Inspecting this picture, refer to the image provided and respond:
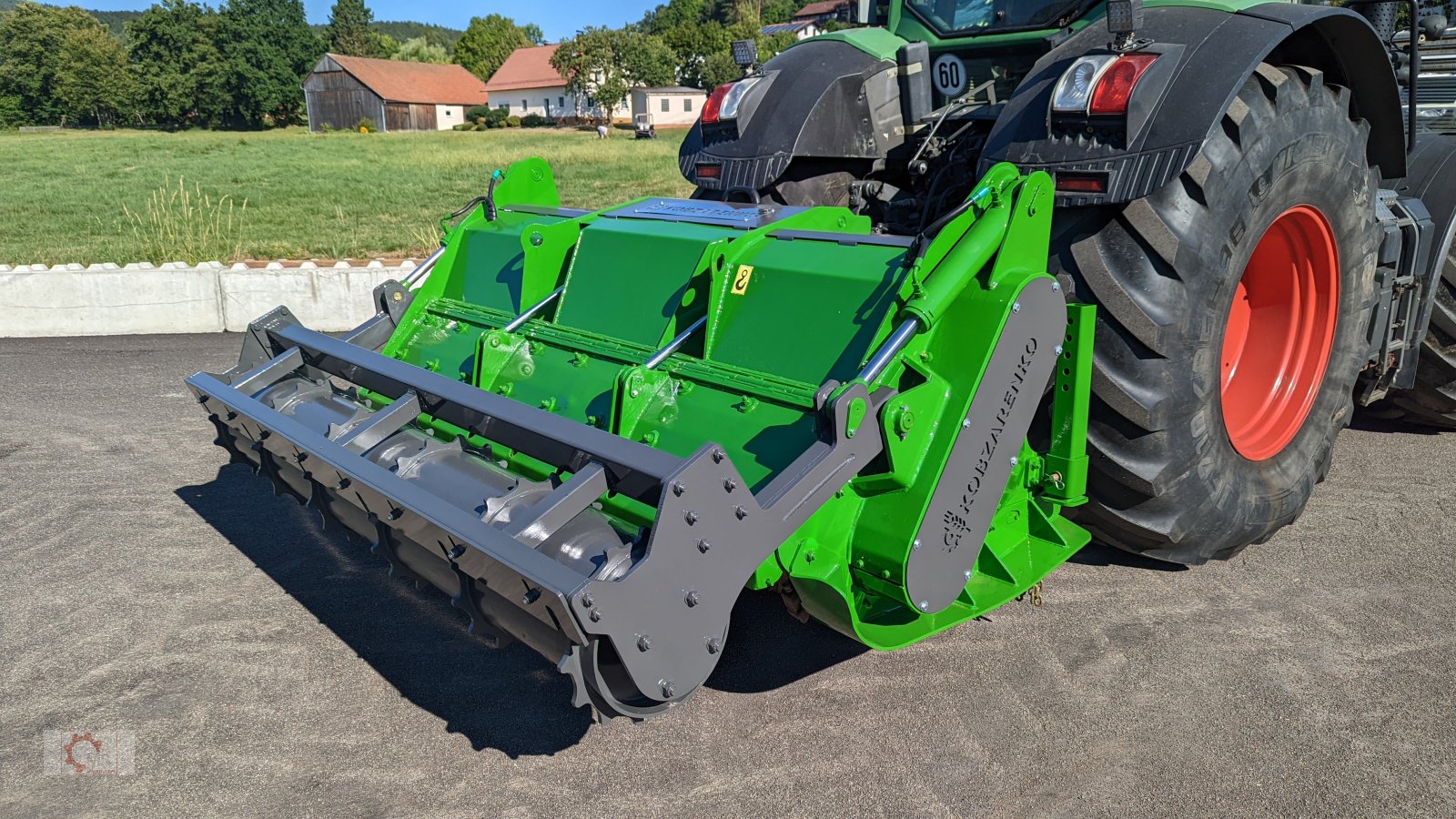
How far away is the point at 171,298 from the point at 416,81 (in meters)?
72.7

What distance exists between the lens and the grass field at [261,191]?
11.7 meters

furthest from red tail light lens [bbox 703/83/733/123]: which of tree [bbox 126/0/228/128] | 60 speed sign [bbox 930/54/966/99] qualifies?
tree [bbox 126/0/228/128]

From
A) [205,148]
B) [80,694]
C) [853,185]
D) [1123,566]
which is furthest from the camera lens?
[205,148]

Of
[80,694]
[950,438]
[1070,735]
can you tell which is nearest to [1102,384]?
[950,438]

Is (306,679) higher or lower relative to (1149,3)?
lower

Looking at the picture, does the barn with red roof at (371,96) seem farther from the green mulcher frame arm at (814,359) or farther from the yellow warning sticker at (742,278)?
the yellow warning sticker at (742,278)

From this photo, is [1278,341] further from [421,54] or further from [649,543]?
[421,54]

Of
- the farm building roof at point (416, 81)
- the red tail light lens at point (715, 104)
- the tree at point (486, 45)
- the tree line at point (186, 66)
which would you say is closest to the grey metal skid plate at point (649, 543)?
the red tail light lens at point (715, 104)

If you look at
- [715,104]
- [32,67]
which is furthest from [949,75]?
[32,67]

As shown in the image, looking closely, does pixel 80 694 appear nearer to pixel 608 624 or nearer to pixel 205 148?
pixel 608 624

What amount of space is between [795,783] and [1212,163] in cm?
217

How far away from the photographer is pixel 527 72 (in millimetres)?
79500

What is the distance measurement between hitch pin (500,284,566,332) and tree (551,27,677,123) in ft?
198

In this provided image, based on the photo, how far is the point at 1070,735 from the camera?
294 cm
